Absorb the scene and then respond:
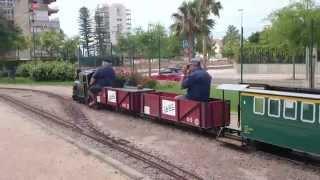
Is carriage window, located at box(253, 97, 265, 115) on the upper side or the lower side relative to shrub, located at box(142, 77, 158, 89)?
upper

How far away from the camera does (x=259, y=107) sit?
1245 cm

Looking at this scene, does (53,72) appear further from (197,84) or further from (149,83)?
(197,84)

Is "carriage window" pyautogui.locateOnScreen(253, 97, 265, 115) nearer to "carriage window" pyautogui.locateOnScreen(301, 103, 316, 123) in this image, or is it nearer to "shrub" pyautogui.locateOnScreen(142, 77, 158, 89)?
"carriage window" pyautogui.locateOnScreen(301, 103, 316, 123)

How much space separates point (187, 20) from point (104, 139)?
174ft

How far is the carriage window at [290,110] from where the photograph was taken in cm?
1140

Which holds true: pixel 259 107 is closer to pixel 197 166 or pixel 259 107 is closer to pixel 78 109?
pixel 197 166

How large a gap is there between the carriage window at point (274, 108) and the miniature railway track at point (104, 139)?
7.74 ft

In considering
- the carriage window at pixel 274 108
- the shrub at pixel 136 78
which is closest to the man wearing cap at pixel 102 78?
the shrub at pixel 136 78

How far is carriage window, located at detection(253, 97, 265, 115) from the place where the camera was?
1236cm

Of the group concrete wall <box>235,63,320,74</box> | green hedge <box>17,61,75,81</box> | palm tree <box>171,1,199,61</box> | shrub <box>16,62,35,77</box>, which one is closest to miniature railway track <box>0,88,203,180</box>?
green hedge <box>17,61,75,81</box>

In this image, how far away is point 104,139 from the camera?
15.6 metres

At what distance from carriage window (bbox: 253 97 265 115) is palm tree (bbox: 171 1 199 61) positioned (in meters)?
53.9

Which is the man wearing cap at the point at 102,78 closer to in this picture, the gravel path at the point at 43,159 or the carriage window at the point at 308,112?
the gravel path at the point at 43,159

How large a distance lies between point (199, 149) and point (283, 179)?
3.41 m
